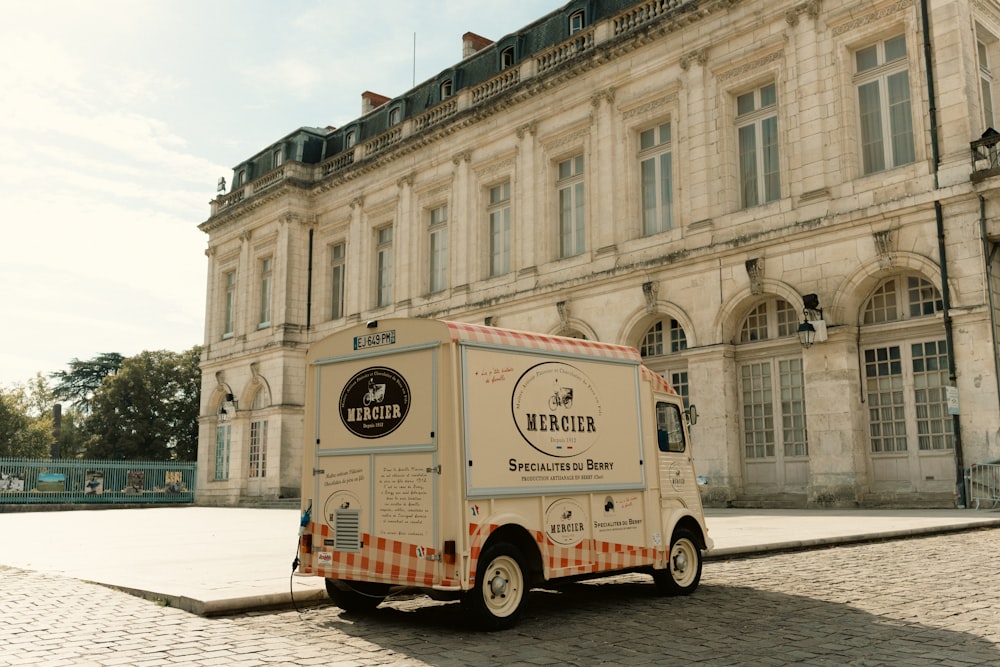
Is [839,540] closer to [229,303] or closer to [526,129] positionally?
[526,129]

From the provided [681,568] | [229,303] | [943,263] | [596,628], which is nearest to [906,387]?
[943,263]

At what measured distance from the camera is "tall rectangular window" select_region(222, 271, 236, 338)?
131ft

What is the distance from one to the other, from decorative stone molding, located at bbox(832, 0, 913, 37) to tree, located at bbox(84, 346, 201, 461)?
4568 centimetres

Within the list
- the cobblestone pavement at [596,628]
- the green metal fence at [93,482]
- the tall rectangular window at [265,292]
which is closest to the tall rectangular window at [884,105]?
the cobblestone pavement at [596,628]

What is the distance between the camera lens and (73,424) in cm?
7569

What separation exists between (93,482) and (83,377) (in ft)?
142

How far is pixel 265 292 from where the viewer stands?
3806cm

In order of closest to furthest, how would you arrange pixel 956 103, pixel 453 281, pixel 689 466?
pixel 689 466
pixel 956 103
pixel 453 281

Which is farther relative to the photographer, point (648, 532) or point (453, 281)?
point (453, 281)

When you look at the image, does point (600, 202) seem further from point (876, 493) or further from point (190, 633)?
point (190, 633)

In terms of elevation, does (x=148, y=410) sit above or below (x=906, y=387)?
above

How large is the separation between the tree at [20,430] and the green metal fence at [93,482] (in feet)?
97.0

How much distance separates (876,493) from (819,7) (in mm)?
10798

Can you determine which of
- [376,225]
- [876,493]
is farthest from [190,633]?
[376,225]
